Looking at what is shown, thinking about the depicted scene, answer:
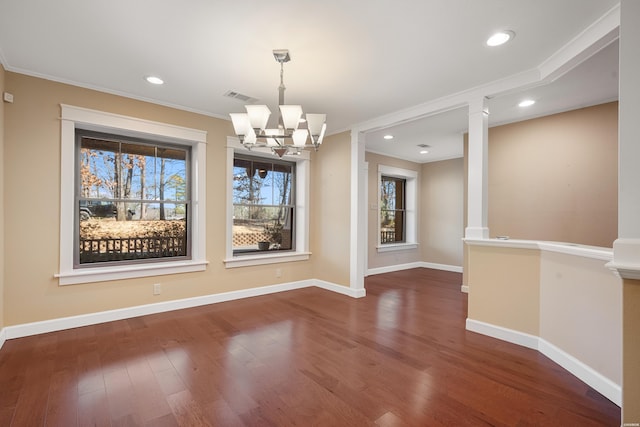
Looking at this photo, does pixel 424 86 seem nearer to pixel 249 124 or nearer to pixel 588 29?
pixel 588 29

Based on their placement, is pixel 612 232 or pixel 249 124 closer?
pixel 249 124

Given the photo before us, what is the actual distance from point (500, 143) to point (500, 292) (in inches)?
103

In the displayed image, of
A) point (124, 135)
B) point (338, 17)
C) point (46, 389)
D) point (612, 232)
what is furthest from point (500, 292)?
point (124, 135)

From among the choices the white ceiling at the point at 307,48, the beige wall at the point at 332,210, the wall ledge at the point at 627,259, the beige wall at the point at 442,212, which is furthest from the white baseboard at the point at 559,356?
the beige wall at the point at 442,212

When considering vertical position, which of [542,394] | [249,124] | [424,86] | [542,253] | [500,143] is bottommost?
[542,394]

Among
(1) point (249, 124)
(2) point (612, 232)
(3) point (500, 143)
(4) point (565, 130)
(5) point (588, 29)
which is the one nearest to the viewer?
(5) point (588, 29)

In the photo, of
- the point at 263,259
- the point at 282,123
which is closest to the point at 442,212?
the point at 263,259

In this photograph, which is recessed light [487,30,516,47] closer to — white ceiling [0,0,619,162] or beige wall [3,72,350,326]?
white ceiling [0,0,619,162]

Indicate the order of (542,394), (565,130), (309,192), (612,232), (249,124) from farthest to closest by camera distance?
(309,192) → (565,130) → (612,232) → (249,124) → (542,394)

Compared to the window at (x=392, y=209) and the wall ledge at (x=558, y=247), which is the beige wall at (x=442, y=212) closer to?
the window at (x=392, y=209)

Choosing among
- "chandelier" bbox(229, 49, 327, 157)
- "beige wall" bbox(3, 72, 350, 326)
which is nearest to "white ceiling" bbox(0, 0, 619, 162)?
→ "beige wall" bbox(3, 72, 350, 326)

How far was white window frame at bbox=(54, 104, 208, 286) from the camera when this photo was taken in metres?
3.27

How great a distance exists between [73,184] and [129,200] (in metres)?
0.59

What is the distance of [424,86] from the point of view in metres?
3.34
